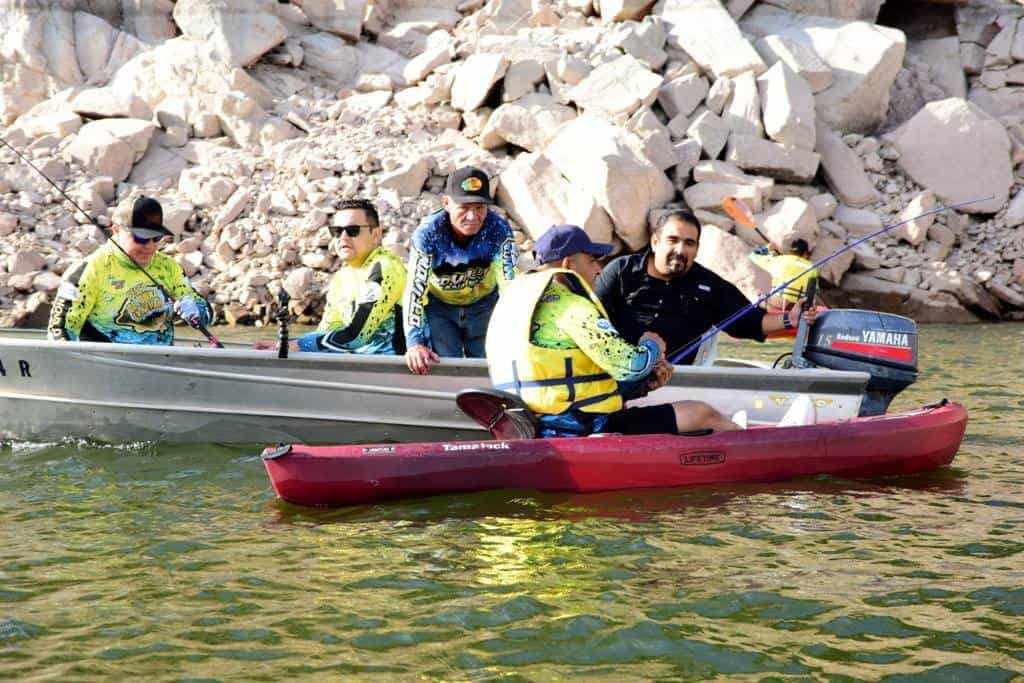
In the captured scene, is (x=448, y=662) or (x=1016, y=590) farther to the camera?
(x=1016, y=590)

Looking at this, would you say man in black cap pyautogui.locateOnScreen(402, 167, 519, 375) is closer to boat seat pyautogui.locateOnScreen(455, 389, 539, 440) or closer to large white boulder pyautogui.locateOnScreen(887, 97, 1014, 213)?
boat seat pyautogui.locateOnScreen(455, 389, 539, 440)

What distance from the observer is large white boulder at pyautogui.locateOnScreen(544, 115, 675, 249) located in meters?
16.9

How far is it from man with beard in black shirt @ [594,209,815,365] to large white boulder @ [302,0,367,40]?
17.6 metres

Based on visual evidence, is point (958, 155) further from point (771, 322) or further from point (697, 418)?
point (697, 418)

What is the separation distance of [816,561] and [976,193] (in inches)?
643

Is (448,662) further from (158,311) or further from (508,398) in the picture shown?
(158,311)

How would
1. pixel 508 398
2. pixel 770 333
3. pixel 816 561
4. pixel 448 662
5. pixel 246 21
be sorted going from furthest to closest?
pixel 246 21 < pixel 770 333 < pixel 508 398 < pixel 816 561 < pixel 448 662

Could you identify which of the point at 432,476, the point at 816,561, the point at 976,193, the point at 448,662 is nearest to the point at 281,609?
the point at 448,662

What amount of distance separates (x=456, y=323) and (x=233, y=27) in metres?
16.2

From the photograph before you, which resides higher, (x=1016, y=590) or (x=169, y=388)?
(x=169, y=388)

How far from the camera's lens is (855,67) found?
2059cm

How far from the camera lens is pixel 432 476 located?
5.59 m

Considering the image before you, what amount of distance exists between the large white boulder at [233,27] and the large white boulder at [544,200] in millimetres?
6690

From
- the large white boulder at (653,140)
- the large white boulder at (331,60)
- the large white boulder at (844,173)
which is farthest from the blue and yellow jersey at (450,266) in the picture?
the large white boulder at (331,60)
